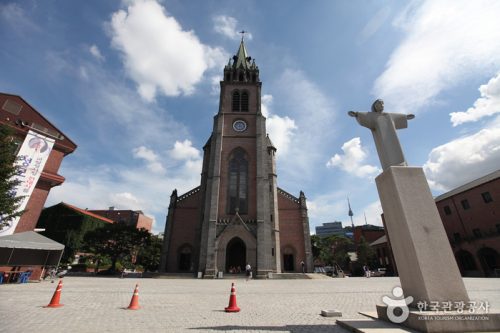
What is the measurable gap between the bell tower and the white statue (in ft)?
73.4

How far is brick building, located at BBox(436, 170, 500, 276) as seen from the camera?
91.3ft

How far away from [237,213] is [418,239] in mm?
24286

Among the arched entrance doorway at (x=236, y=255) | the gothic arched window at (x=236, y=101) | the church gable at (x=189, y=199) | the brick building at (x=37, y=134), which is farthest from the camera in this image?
the gothic arched window at (x=236, y=101)

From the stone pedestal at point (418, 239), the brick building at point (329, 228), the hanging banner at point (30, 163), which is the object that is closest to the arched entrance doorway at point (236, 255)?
the hanging banner at point (30, 163)

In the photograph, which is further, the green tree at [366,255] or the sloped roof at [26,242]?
the green tree at [366,255]

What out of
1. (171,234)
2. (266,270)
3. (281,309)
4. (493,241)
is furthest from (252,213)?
(493,241)


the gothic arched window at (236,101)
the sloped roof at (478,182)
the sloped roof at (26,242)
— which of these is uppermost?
the gothic arched window at (236,101)

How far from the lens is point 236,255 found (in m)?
29.3

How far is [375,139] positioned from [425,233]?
255 cm

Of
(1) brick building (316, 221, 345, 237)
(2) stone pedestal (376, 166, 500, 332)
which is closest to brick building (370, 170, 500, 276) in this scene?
(2) stone pedestal (376, 166, 500, 332)

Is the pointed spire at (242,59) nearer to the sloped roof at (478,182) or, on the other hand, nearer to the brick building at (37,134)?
the brick building at (37,134)

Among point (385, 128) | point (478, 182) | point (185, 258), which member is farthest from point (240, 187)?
point (478, 182)

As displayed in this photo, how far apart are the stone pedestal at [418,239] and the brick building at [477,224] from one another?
3203cm

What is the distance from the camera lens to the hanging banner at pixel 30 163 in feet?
52.7
